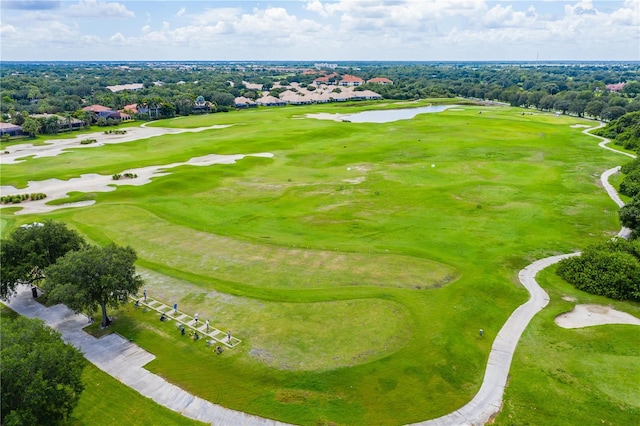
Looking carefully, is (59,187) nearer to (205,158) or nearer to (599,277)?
(205,158)

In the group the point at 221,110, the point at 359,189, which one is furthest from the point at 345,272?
the point at 221,110

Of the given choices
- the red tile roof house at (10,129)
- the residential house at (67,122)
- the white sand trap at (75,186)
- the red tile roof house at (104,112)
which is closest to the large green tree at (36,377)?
the white sand trap at (75,186)

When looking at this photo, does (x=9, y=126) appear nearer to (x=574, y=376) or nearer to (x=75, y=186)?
(x=75, y=186)

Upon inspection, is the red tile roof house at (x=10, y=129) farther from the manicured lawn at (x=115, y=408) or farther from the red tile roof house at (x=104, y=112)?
the manicured lawn at (x=115, y=408)

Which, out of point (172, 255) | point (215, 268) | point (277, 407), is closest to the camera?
point (277, 407)

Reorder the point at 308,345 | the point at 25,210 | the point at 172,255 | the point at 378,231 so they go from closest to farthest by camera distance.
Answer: the point at 308,345 → the point at 172,255 → the point at 378,231 → the point at 25,210

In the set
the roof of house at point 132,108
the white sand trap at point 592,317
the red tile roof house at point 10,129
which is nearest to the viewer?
the white sand trap at point 592,317

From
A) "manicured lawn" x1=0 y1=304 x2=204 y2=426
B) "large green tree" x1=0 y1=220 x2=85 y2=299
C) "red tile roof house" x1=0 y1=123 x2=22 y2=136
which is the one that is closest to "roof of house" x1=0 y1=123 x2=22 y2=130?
"red tile roof house" x1=0 y1=123 x2=22 y2=136
